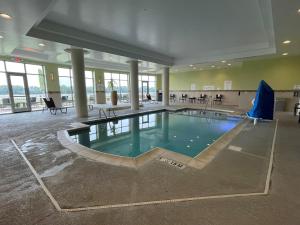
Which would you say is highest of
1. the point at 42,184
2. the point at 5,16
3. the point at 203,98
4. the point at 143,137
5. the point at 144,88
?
the point at 5,16

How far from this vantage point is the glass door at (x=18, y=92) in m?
8.12

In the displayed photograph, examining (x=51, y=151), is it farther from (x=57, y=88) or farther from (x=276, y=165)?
(x=57, y=88)

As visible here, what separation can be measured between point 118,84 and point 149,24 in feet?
31.7

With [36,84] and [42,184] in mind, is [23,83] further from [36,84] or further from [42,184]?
[42,184]

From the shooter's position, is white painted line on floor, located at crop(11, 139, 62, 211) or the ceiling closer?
white painted line on floor, located at crop(11, 139, 62, 211)

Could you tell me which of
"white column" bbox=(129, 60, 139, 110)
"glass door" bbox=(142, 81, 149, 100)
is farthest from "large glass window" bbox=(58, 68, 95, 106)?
"glass door" bbox=(142, 81, 149, 100)

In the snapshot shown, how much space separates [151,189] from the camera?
1.90 metres

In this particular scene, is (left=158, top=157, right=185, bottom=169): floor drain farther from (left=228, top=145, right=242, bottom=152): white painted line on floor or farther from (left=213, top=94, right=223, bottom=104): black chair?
(left=213, top=94, right=223, bottom=104): black chair

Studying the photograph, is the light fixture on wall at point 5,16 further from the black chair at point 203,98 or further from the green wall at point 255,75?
the black chair at point 203,98

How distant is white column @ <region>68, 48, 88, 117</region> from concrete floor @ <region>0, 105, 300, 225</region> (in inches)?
148

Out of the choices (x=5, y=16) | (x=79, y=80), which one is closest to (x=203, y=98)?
(x=79, y=80)

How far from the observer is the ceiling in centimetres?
356

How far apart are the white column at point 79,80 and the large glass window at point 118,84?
22.0 feet

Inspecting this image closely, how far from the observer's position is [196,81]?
44.7ft
